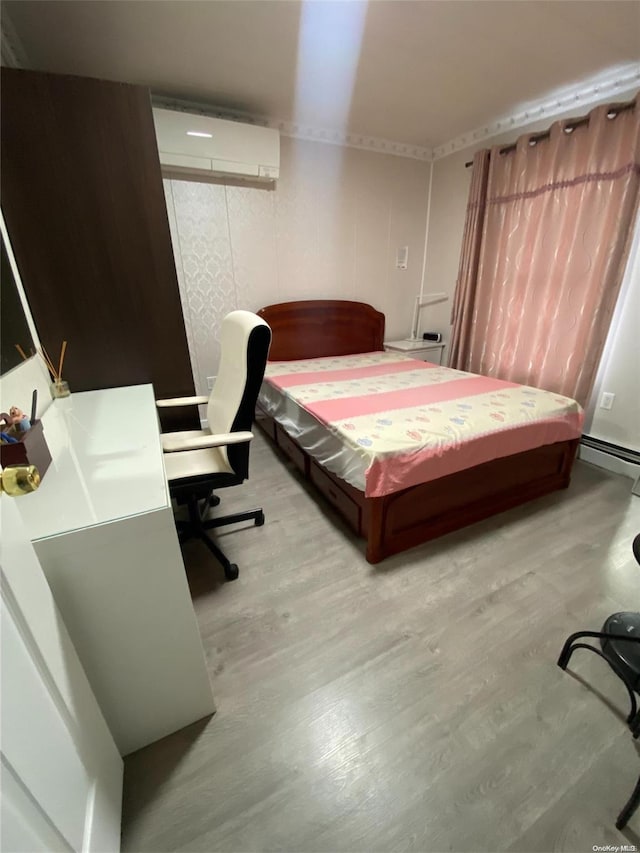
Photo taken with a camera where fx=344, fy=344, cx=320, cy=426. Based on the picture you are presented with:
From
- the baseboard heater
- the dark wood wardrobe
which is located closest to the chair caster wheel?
the dark wood wardrobe

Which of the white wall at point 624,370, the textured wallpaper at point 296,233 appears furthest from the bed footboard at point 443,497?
the textured wallpaper at point 296,233

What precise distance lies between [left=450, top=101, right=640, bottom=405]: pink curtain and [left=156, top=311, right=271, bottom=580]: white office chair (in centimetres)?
236

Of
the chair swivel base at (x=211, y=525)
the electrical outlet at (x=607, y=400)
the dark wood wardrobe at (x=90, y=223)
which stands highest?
the dark wood wardrobe at (x=90, y=223)

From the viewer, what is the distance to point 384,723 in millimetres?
1122

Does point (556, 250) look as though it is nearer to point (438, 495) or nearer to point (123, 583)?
point (438, 495)

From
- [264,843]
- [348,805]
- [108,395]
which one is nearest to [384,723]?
[348,805]

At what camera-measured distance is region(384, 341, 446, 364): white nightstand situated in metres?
3.58

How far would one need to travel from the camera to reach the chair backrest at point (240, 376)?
4.52 feet

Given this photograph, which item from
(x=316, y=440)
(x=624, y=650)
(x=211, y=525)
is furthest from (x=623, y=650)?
(x=211, y=525)

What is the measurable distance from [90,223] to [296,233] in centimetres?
195

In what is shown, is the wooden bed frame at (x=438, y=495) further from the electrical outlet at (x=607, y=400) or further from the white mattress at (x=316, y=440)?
the electrical outlet at (x=607, y=400)

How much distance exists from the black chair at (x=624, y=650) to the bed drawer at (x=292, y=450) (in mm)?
1617

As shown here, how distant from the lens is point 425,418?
1.85 metres

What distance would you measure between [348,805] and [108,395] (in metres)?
1.87
